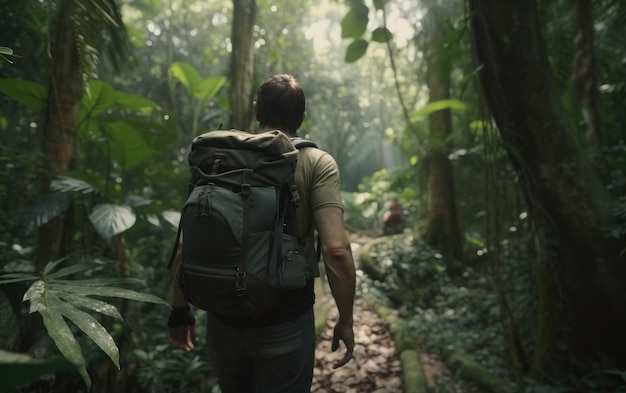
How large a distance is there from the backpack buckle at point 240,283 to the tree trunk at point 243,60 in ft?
7.85

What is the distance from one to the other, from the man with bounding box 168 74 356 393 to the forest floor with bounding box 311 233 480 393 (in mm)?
1839

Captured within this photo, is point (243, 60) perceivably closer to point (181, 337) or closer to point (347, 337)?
point (181, 337)

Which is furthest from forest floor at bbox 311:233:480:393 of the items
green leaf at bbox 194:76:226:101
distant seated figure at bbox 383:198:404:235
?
distant seated figure at bbox 383:198:404:235

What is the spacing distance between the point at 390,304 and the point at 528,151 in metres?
3.60

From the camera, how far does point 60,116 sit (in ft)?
7.88

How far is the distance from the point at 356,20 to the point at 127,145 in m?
1.87

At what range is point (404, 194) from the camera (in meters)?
10.3

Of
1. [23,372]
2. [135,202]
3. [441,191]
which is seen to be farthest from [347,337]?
[441,191]

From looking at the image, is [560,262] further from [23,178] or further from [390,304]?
[23,178]

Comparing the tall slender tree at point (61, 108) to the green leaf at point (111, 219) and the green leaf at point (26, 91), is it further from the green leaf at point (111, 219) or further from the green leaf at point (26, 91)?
the green leaf at point (111, 219)

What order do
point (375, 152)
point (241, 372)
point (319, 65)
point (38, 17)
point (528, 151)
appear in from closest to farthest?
point (241, 372), point (528, 151), point (38, 17), point (319, 65), point (375, 152)

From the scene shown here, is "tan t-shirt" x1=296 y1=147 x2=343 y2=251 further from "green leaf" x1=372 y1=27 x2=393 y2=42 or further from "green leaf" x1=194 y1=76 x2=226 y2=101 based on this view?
"green leaf" x1=194 y1=76 x2=226 y2=101

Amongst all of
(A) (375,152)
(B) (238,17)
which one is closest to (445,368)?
(B) (238,17)

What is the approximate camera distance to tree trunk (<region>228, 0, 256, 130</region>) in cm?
362
